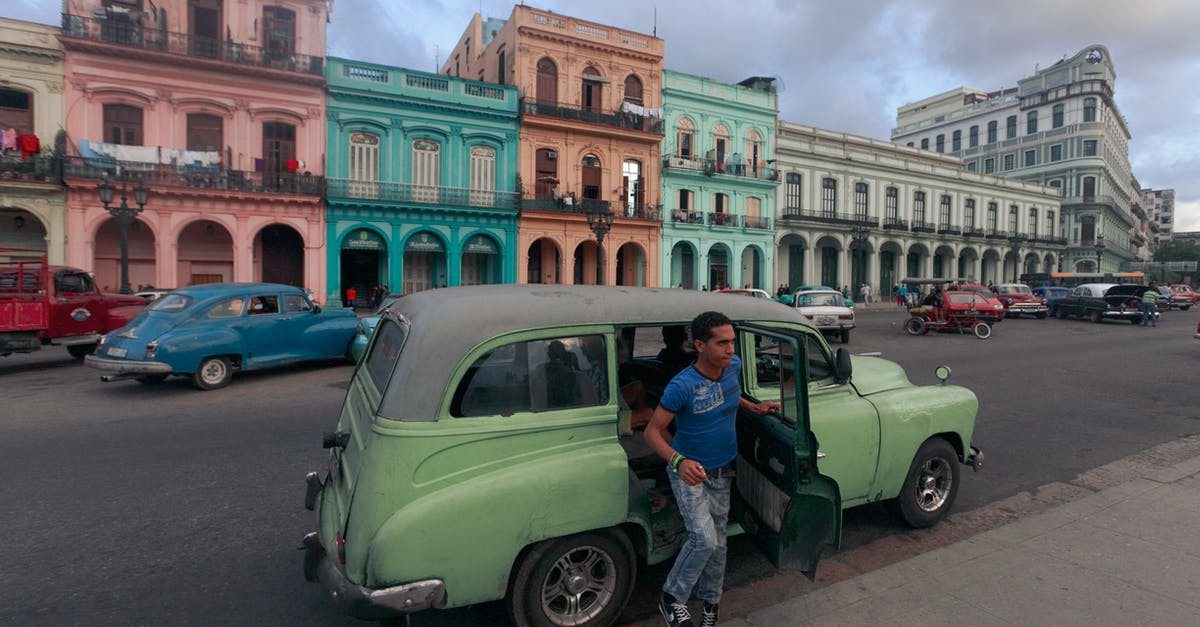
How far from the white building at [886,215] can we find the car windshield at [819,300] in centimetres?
1948

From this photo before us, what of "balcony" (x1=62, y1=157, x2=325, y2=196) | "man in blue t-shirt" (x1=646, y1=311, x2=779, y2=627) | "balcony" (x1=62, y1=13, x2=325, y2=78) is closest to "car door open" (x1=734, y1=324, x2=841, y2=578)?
"man in blue t-shirt" (x1=646, y1=311, x2=779, y2=627)

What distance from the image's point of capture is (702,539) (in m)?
2.84

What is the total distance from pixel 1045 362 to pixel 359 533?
14.8 metres

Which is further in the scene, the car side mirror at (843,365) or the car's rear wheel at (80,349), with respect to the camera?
the car's rear wheel at (80,349)

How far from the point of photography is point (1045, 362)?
42.3 ft

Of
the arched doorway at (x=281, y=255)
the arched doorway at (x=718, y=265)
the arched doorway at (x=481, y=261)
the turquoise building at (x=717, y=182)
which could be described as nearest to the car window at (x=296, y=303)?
the arched doorway at (x=281, y=255)

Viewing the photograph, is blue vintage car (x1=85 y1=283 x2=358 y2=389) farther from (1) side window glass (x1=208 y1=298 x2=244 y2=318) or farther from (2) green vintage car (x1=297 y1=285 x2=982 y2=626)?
(2) green vintage car (x1=297 y1=285 x2=982 y2=626)

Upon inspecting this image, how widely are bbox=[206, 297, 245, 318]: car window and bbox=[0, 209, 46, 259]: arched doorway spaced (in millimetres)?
18431

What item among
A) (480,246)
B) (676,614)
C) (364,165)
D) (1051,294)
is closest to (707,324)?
(676,614)

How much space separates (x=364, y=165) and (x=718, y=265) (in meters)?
19.9

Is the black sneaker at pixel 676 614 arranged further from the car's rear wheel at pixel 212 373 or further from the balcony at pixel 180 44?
the balcony at pixel 180 44

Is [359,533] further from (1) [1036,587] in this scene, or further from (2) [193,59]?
(2) [193,59]

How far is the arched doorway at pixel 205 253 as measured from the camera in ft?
77.2

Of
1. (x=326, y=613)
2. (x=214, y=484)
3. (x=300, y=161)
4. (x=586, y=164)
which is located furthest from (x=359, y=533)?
(x=586, y=164)
